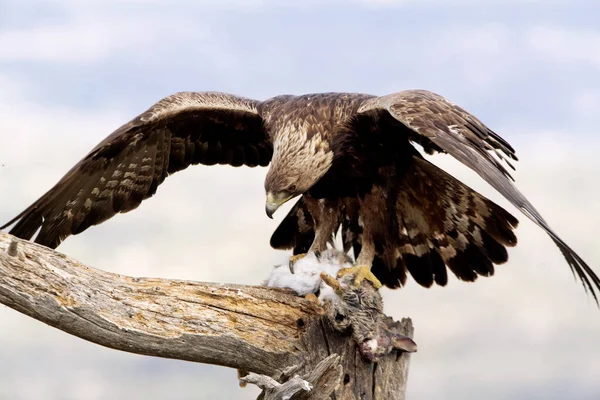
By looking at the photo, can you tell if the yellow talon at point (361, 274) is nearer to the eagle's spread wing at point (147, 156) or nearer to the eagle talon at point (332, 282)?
the eagle talon at point (332, 282)

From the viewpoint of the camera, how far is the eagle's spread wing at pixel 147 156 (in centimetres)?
634

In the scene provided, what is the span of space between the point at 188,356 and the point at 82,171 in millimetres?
1725

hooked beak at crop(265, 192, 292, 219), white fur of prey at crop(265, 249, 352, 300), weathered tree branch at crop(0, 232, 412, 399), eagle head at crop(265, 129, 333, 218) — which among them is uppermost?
eagle head at crop(265, 129, 333, 218)

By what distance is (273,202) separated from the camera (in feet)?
19.6

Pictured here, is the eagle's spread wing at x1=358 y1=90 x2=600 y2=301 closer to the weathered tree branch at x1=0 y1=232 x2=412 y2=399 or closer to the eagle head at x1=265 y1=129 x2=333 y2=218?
the eagle head at x1=265 y1=129 x2=333 y2=218

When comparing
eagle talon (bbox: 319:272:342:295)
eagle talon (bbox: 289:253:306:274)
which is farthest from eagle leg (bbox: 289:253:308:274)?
eagle talon (bbox: 319:272:342:295)

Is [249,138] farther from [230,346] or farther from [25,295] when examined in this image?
[25,295]

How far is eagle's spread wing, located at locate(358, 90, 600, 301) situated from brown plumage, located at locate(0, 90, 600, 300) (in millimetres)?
17

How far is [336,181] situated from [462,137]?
119 cm

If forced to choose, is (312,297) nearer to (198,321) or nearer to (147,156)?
(198,321)

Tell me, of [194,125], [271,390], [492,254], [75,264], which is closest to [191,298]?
[75,264]

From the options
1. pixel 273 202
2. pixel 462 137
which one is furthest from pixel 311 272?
pixel 462 137

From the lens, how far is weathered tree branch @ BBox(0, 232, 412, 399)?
512 centimetres

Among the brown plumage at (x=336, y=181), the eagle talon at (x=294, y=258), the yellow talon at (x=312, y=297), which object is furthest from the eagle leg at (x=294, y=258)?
the yellow talon at (x=312, y=297)
